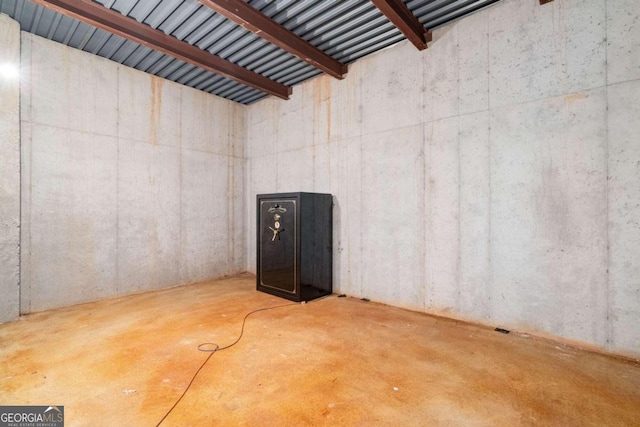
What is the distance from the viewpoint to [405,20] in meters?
3.04

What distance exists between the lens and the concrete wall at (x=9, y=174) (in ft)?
10.7

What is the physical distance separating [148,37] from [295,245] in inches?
124

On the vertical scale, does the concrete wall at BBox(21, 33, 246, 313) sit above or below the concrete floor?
above

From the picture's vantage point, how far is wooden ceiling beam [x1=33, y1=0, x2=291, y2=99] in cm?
296

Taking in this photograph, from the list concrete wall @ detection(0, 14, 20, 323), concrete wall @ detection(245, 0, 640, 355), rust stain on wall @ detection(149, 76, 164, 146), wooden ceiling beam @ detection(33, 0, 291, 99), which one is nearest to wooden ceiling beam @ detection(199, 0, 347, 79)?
concrete wall @ detection(245, 0, 640, 355)

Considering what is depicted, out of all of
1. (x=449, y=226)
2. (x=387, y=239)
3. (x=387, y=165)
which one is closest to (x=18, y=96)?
(x=387, y=165)

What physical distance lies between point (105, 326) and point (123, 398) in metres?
1.63

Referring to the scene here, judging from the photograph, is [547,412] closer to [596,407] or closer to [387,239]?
[596,407]

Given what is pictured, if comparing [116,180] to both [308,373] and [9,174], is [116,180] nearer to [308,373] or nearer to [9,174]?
[9,174]

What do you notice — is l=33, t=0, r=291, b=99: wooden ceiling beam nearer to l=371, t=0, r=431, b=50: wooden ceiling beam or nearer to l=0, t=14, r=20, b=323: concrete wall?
l=0, t=14, r=20, b=323: concrete wall

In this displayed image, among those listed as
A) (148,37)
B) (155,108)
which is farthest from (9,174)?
(148,37)

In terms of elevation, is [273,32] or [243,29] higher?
[243,29]

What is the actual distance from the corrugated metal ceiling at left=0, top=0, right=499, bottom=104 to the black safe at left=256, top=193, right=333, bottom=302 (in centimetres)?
205

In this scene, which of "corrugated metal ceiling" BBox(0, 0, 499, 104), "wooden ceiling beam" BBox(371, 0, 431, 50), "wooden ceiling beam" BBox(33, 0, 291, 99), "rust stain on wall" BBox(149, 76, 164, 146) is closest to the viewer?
"wooden ceiling beam" BBox(371, 0, 431, 50)
